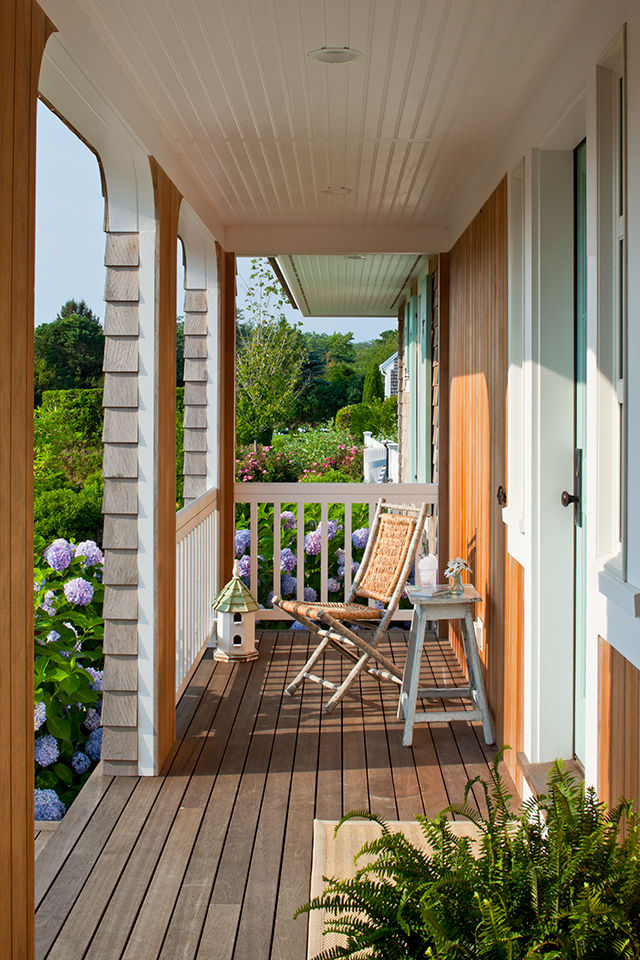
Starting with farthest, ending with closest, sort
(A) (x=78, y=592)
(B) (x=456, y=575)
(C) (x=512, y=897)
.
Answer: (B) (x=456, y=575)
(A) (x=78, y=592)
(C) (x=512, y=897)

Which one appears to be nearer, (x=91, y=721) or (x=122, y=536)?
(x=122, y=536)

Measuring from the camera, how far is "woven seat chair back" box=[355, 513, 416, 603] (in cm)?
479

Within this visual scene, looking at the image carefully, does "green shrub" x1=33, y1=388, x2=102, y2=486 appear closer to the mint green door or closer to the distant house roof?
the distant house roof

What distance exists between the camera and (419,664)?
4.01m

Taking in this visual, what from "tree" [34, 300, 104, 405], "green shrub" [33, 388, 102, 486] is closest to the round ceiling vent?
"green shrub" [33, 388, 102, 486]

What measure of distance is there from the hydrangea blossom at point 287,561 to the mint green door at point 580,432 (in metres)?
3.32

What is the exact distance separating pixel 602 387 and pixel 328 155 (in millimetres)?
2286

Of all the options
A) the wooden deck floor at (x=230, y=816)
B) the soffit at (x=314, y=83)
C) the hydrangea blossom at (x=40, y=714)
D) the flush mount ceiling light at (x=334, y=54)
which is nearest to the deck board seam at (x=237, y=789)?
the wooden deck floor at (x=230, y=816)

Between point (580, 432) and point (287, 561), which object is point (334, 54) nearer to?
point (580, 432)

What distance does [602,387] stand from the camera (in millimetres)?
2252

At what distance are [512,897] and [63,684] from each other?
272cm

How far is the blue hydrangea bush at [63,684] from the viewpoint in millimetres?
3648

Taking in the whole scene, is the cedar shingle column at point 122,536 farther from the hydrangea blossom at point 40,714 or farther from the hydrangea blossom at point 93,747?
the hydrangea blossom at point 93,747

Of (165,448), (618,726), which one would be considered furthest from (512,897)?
(165,448)
